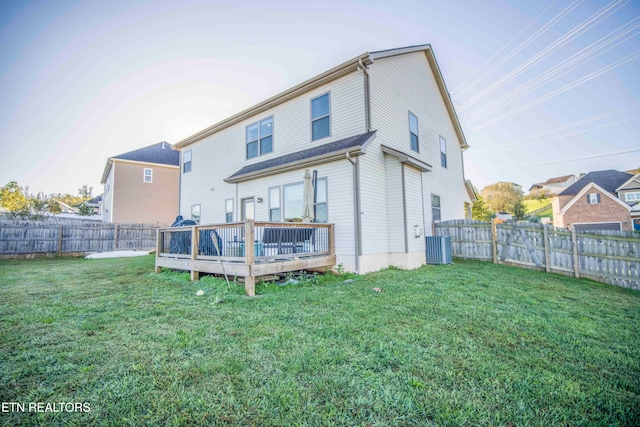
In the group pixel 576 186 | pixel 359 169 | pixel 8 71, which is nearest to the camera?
pixel 359 169

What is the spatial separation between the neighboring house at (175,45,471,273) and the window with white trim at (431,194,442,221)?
4cm

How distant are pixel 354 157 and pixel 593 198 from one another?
31.3 meters

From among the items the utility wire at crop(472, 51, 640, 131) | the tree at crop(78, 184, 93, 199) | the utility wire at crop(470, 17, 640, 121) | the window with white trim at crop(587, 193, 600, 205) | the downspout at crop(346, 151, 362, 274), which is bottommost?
the downspout at crop(346, 151, 362, 274)

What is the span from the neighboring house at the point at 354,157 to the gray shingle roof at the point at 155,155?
34.6 ft

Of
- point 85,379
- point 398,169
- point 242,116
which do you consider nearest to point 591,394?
point 85,379

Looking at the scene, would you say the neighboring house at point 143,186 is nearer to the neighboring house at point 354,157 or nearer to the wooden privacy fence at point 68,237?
the wooden privacy fence at point 68,237

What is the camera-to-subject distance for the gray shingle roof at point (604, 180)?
87.6ft

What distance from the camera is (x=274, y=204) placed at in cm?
944

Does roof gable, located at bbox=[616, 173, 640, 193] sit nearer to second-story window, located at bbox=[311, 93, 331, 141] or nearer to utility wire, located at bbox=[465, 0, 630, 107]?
utility wire, located at bbox=[465, 0, 630, 107]

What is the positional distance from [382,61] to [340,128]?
2.63 meters

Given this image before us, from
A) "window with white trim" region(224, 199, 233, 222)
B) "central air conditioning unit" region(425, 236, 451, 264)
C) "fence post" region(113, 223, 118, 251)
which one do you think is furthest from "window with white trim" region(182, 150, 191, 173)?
"central air conditioning unit" region(425, 236, 451, 264)

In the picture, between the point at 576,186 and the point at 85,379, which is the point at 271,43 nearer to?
the point at 85,379

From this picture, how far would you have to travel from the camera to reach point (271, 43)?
14109mm

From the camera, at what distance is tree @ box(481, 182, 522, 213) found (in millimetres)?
37125
